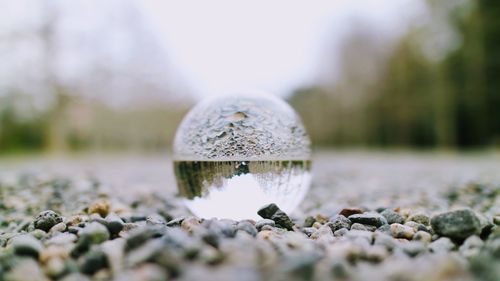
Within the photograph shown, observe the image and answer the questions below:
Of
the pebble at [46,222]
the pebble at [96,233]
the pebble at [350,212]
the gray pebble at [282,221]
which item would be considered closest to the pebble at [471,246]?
the pebble at [350,212]

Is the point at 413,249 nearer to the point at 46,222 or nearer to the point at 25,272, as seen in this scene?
the point at 25,272

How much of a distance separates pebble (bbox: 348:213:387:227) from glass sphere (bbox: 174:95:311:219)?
0.53 m

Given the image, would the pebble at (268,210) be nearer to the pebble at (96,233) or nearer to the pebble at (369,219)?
the pebble at (369,219)

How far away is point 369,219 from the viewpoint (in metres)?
2.74

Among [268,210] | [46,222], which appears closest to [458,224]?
[268,210]

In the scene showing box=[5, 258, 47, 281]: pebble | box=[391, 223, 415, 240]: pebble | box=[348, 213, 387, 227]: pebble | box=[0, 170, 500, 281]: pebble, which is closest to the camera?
box=[0, 170, 500, 281]: pebble

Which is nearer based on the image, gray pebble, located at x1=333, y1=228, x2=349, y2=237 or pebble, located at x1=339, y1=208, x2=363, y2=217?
gray pebble, located at x1=333, y1=228, x2=349, y2=237

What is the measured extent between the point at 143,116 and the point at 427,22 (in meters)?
18.3

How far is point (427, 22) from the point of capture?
68.4 feet

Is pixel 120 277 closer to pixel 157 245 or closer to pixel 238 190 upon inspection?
pixel 157 245

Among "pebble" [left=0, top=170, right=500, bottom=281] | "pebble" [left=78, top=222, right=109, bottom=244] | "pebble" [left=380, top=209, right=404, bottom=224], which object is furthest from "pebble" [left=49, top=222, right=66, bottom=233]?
"pebble" [left=380, top=209, right=404, bottom=224]

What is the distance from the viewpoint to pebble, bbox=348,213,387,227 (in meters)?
2.72

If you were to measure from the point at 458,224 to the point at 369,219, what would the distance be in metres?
0.54

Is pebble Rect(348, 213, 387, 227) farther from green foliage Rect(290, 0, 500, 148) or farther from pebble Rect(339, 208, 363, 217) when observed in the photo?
green foliage Rect(290, 0, 500, 148)
